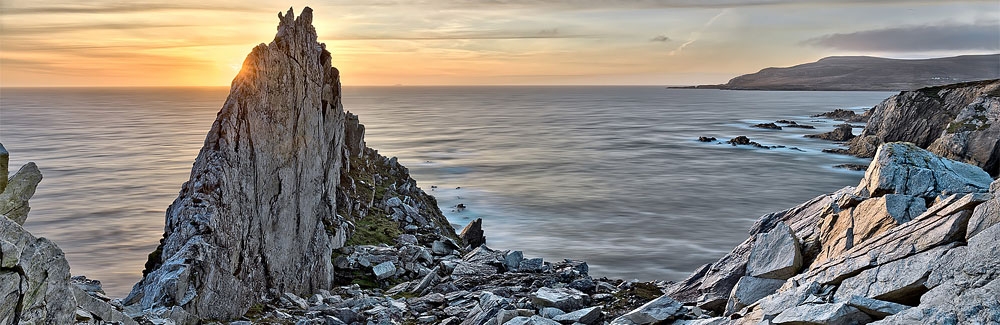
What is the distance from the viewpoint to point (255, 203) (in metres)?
31.3

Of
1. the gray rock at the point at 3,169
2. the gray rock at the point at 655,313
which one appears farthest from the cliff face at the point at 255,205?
the gray rock at the point at 655,313

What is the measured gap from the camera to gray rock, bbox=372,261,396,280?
3853 centimetres

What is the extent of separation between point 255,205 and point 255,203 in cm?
13

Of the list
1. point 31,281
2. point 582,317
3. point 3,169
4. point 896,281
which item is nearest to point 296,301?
point 582,317

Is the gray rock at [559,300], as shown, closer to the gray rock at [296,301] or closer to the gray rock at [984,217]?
the gray rock at [296,301]

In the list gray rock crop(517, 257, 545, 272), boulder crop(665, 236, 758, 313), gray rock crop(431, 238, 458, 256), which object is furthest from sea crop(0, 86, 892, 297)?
boulder crop(665, 236, 758, 313)

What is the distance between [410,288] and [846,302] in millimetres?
23850

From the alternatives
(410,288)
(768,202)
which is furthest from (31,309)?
(768,202)

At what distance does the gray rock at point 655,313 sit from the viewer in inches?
801

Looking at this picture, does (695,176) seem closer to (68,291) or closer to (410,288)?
(410,288)

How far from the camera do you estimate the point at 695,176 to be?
4245 inches

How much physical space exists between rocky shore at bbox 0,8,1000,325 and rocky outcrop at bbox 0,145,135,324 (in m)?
0.04

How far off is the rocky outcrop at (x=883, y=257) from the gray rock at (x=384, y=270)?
18421 mm

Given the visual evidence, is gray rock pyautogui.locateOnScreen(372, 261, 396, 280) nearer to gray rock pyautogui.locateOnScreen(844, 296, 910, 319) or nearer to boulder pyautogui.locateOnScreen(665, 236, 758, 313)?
boulder pyautogui.locateOnScreen(665, 236, 758, 313)
